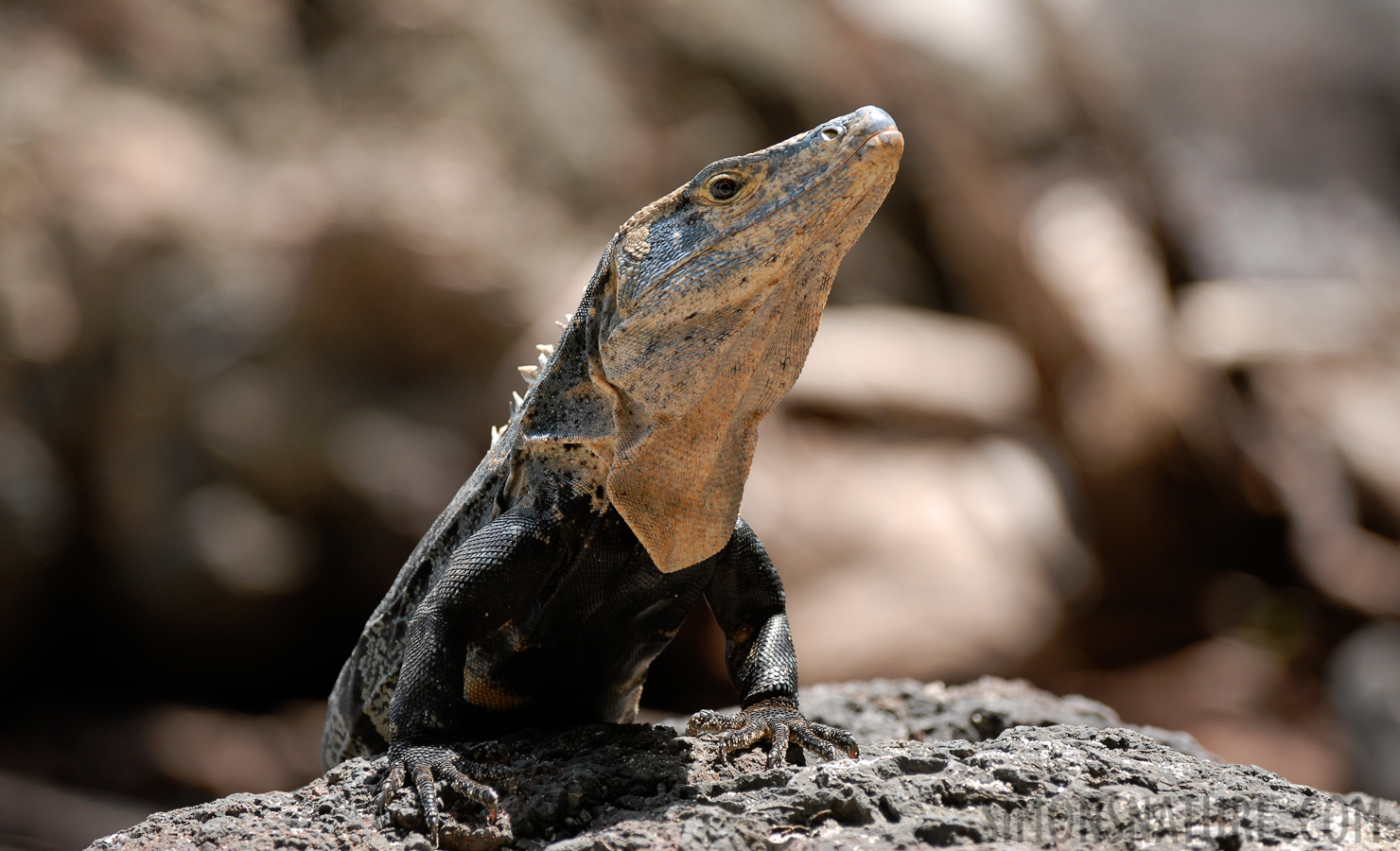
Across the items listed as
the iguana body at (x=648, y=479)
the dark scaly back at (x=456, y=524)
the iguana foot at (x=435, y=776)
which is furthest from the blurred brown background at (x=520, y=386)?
the iguana foot at (x=435, y=776)

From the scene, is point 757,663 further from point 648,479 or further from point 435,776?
point 435,776

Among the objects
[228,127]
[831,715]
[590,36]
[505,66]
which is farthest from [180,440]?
[831,715]

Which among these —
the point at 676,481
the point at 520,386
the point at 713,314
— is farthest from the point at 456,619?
the point at 520,386

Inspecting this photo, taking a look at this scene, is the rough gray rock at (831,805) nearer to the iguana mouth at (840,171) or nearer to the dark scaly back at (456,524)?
the dark scaly back at (456,524)

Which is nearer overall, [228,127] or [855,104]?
[228,127]

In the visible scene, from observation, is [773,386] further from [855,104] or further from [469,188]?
[855,104]

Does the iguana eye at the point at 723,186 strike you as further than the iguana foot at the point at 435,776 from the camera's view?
Yes

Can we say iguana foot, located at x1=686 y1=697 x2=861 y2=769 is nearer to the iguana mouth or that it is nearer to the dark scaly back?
the dark scaly back
